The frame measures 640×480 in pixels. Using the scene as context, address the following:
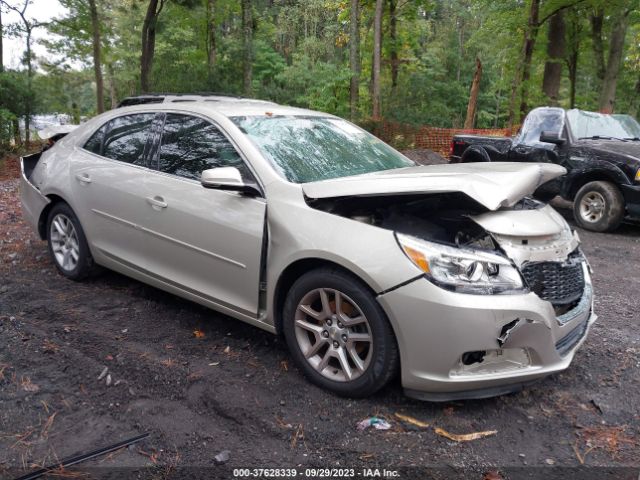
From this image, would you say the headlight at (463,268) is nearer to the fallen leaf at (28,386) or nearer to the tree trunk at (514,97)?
the fallen leaf at (28,386)

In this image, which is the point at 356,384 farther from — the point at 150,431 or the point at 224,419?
the point at 150,431

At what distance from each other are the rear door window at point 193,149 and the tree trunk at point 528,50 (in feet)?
49.2

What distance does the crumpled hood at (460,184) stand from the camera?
2906 mm

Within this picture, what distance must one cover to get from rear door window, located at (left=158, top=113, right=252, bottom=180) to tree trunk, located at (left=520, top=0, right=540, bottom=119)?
590 inches

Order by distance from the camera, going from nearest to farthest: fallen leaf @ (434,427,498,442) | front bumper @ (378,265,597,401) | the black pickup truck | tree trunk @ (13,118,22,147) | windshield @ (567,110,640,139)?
1. front bumper @ (378,265,597,401)
2. fallen leaf @ (434,427,498,442)
3. the black pickup truck
4. windshield @ (567,110,640,139)
5. tree trunk @ (13,118,22,147)

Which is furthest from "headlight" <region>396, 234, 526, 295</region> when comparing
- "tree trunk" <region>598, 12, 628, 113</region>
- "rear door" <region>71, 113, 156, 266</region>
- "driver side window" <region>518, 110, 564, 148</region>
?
"tree trunk" <region>598, 12, 628, 113</region>

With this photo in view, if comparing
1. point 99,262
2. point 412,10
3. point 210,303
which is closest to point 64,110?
point 412,10

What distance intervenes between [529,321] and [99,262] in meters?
3.53

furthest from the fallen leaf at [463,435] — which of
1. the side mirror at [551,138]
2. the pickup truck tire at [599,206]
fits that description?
the side mirror at [551,138]

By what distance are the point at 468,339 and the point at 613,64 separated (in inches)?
790

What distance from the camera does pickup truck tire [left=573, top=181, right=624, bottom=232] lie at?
24.8 ft

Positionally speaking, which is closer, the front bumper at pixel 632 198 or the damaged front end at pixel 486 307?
the damaged front end at pixel 486 307

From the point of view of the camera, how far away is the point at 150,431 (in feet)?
9.08

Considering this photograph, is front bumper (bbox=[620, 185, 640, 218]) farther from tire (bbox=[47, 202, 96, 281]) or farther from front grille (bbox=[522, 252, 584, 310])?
tire (bbox=[47, 202, 96, 281])
